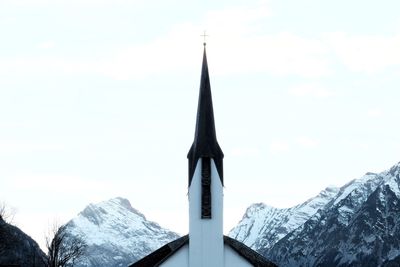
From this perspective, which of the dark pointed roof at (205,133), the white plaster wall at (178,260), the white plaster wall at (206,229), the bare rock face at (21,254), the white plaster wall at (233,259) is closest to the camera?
the white plaster wall at (206,229)

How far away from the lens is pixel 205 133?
2264 inches

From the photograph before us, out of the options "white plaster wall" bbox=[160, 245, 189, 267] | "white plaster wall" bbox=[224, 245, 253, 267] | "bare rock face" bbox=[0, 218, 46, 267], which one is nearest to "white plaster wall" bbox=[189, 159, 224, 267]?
"white plaster wall" bbox=[160, 245, 189, 267]

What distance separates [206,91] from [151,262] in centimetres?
1607

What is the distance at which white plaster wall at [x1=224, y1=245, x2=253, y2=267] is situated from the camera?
190ft

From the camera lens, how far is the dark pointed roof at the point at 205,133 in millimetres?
56594

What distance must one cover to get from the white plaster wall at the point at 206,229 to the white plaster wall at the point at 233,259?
0.64 metres

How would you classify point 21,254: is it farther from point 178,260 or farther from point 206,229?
point 206,229

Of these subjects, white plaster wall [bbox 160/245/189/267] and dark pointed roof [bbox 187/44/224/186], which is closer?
dark pointed roof [bbox 187/44/224/186]

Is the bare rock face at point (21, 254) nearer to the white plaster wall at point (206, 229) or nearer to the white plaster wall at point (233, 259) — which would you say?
the white plaster wall at point (233, 259)

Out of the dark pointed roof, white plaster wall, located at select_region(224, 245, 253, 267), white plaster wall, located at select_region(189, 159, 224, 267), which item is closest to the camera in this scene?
white plaster wall, located at select_region(189, 159, 224, 267)

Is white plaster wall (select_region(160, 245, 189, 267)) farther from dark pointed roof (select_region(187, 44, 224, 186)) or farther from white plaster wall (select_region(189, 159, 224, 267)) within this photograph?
dark pointed roof (select_region(187, 44, 224, 186))

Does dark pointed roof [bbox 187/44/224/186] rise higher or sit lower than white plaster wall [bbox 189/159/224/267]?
higher

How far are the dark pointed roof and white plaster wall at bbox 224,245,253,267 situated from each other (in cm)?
566

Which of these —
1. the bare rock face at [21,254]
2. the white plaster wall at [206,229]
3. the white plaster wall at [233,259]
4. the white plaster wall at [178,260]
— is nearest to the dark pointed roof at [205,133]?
the white plaster wall at [206,229]
